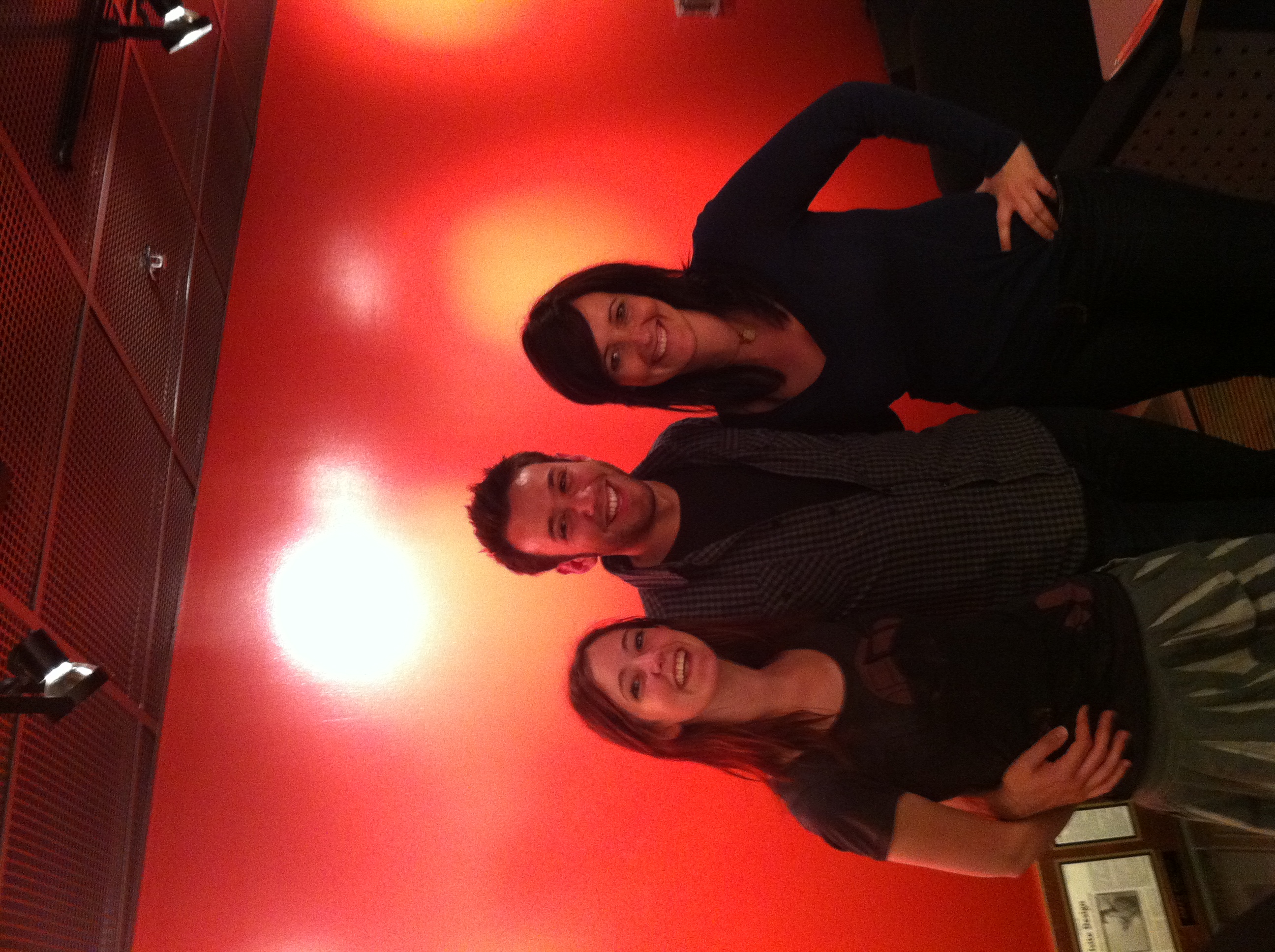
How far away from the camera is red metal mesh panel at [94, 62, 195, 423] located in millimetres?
2006

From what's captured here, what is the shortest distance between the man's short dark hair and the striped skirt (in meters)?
0.98

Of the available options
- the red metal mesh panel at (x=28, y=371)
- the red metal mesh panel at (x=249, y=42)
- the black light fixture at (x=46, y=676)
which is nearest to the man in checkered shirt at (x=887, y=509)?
the black light fixture at (x=46, y=676)

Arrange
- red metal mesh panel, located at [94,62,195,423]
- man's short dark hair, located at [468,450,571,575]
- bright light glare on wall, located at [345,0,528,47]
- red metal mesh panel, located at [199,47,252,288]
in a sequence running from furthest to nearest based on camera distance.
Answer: bright light glare on wall, located at [345,0,528,47] → red metal mesh panel, located at [199,47,252,288] → red metal mesh panel, located at [94,62,195,423] → man's short dark hair, located at [468,450,571,575]

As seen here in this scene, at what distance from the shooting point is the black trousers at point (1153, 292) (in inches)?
58.8

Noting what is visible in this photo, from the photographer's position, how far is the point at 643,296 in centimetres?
162

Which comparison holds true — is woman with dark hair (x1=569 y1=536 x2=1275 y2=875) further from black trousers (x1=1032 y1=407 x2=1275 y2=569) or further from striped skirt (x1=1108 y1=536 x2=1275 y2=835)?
black trousers (x1=1032 y1=407 x2=1275 y2=569)

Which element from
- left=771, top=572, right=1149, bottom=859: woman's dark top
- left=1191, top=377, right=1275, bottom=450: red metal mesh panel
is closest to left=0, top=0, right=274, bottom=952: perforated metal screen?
left=771, top=572, right=1149, bottom=859: woman's dark top

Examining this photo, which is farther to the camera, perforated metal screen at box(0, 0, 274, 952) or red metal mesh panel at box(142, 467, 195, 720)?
red metal mesh panel at box(142, 467, 195, 720)

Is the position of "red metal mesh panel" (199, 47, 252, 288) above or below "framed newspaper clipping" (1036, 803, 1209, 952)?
above

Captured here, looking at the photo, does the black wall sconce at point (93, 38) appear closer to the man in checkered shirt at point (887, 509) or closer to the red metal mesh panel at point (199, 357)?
the red metal mesh panel at point (199, 357)

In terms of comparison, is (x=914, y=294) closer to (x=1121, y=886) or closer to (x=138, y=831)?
(x=1121, y=886)

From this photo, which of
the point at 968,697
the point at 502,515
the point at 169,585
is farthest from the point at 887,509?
the point at 169,585

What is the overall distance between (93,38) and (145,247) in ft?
1.59

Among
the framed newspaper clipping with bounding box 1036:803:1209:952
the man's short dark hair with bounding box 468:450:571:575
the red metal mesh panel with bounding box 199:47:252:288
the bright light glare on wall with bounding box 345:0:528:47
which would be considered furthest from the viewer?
the bright light glare on wall with bounding box 345:0:528:47
